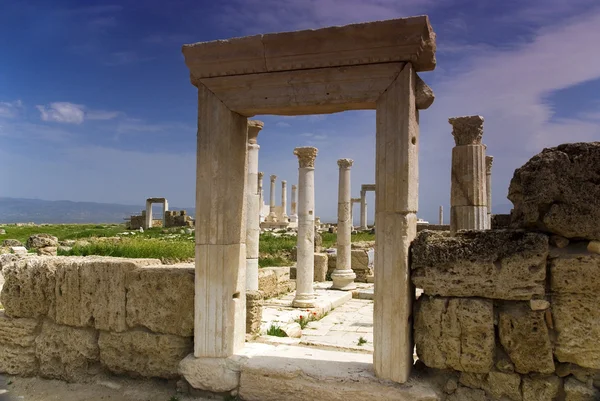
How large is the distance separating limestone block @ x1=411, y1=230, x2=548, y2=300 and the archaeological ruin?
0.03 ft

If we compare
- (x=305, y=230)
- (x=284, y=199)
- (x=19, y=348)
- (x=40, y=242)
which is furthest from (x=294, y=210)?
(x=19, y=348)

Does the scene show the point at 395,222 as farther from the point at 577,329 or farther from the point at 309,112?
the point at 577,329

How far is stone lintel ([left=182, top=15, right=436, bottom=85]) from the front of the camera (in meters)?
4.06

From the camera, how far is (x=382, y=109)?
4250 mm

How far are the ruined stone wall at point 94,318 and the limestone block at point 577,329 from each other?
11.7 feet

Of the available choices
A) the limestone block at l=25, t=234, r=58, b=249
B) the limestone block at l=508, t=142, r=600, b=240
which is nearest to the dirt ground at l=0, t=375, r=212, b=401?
the limestone block at l=508, t=142, r=600, b=240

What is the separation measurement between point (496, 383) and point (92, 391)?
4.24 m

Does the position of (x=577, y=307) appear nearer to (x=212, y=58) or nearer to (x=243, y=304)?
(x=243, y=304)

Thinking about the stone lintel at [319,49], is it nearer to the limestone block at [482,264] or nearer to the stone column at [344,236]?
the limestone block at [482,264]

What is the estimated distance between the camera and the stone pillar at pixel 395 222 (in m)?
4.11

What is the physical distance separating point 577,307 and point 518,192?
1140 mm

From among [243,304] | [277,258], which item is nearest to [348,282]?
[277,258]

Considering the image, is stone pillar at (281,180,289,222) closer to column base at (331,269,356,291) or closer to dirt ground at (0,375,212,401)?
column base at (331,269,356,291)

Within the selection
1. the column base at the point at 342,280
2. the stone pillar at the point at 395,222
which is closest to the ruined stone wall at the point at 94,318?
the stone pillar at the point at 395,222
